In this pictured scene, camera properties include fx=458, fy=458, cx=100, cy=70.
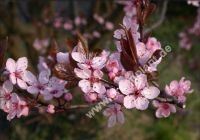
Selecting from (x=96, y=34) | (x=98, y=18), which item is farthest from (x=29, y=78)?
(x=98, y=18)

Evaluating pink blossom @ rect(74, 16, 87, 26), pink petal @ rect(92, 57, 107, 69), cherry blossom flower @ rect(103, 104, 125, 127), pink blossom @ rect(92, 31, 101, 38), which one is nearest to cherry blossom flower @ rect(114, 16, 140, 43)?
pink petal @ rect(92, 57, 107, 69)

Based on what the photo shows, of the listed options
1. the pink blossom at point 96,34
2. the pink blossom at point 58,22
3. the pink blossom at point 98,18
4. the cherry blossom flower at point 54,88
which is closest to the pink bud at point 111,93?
the cherry blossom flower at point 54,88

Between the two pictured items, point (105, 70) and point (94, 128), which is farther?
point (94, 128)

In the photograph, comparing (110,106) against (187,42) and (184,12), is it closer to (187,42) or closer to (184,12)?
(187,42)

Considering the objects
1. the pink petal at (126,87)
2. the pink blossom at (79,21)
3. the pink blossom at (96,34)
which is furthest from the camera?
the pink blossom at (79,21)

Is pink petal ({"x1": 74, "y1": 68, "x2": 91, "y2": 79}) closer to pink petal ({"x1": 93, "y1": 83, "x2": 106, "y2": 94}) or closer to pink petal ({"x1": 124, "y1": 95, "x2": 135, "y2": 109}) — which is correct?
pink petal ({"x1": 93, "y1": 83, "x2": 106, "y2": 94})

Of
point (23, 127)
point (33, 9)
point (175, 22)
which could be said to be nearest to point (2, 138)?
point (23, 127)

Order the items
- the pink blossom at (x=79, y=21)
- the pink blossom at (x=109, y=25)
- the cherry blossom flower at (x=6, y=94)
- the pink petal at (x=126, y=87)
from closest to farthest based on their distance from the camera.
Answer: the pink petal at (x=126, y=87) < the cherry blossom flower at (x=6, y=94) < the pink blossom at (x=109, y=25) < the pink blossom at (x=79, y=21)

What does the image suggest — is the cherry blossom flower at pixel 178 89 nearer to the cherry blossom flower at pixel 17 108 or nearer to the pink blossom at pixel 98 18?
the cherry blossom flower at pixel 17 108
